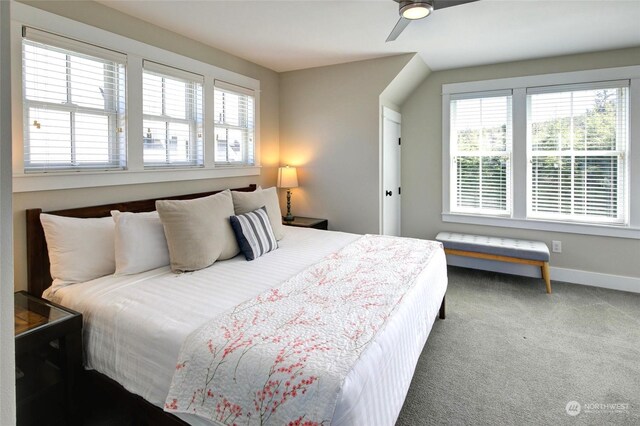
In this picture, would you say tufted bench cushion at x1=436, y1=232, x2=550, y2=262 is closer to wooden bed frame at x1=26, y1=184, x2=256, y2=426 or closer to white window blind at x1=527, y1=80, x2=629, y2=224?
white window blind at x1=527, y1=80, x2=629, y2=224

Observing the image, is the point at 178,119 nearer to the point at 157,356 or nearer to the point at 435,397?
the point at 157,356

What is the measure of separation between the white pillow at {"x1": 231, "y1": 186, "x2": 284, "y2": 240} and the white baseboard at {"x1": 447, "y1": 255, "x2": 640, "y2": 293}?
8.27ft

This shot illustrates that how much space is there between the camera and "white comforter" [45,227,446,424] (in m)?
1.39

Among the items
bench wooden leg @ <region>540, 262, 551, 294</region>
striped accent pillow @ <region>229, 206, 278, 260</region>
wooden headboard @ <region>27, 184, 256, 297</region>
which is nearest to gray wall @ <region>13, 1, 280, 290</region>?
wooden headboard @ <region>27, 184, 256, 297</region>

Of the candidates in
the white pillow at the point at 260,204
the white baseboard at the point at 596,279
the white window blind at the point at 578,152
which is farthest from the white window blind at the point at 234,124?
the white baseboard at the point at 596,279

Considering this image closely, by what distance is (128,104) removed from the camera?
2846mm

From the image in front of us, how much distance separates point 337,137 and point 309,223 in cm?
110

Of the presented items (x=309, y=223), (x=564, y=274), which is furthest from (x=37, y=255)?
(x=564, y=274)

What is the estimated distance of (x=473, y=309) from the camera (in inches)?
133

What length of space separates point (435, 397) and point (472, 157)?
3.23 meters

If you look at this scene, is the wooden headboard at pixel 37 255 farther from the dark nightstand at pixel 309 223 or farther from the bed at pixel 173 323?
the dark nightstand at pixel 309 223
